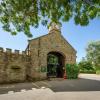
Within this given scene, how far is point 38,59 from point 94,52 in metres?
44.5

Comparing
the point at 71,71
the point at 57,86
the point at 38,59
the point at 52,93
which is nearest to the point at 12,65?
the point at 38,59

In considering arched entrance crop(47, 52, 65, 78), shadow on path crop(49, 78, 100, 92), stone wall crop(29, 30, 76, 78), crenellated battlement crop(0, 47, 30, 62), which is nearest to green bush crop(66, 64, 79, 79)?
stone wall crop(29, 30, 76, 78)

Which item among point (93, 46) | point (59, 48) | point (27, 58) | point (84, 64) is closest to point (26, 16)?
point (27, 58)

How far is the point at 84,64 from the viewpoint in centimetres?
5622

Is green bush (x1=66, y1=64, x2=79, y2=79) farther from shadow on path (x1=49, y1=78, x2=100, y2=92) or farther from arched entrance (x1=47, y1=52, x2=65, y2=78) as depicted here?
shadow on path (x1=49, y1=78, x2=100, y2=92)

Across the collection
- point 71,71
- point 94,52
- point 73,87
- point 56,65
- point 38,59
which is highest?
point 94,52

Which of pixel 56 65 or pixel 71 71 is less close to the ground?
pixel 56 65

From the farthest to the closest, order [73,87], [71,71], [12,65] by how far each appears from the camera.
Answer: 1. [71,71]
2. [12,65]
3. [73,87]

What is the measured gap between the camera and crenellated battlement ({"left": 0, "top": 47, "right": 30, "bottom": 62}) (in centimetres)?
2075

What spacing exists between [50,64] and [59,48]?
12.1ft

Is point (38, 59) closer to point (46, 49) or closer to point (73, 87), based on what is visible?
point (46, 49)

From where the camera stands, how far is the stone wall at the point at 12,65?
20.5 m

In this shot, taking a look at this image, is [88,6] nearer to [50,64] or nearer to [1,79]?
[1,79]

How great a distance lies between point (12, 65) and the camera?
21.4 meters
